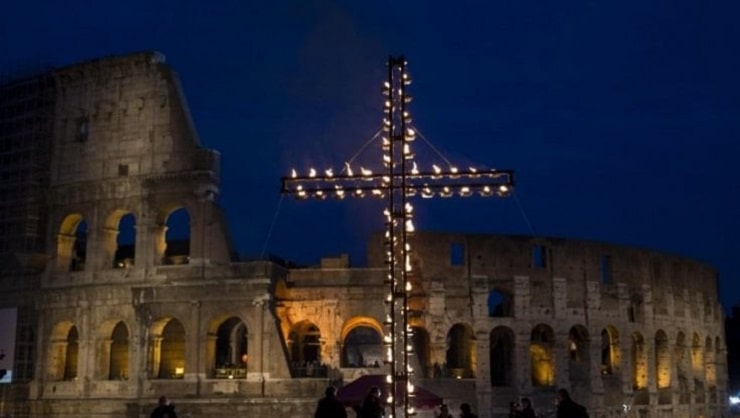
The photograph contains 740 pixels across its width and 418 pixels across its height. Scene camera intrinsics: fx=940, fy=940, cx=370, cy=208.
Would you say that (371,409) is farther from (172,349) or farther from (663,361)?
(663,361)

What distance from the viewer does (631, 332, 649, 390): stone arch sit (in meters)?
37.2

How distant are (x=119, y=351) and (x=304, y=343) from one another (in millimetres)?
6542

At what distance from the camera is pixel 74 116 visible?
1305 inches

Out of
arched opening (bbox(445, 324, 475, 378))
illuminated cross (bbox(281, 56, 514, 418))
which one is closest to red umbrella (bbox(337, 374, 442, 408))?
illuminated cross (bbox(281, 56, 514, 418))

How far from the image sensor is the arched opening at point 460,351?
3447cm

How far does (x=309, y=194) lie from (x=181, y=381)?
1328cm

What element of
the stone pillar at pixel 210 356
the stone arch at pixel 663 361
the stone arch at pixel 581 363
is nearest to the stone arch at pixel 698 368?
the stone arch at pixel 663 361

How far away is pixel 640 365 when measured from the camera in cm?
3731

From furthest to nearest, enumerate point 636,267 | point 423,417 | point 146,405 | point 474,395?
point 636,267 < point 474,395 < point 146,405 < point 423,417

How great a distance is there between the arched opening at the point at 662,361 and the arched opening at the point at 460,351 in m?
8.54

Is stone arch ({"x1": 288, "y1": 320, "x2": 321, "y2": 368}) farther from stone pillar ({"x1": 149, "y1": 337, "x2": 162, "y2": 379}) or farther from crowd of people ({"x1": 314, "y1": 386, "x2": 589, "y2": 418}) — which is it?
crowd of people ({"x1": 314, "y1": 386, "x2": 589, "y2": 418})

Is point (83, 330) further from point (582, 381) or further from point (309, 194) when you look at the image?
point (582, 381)

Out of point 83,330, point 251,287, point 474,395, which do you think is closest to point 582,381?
point 474,395

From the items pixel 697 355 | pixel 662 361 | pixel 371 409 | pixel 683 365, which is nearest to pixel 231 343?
pixel 662 361
